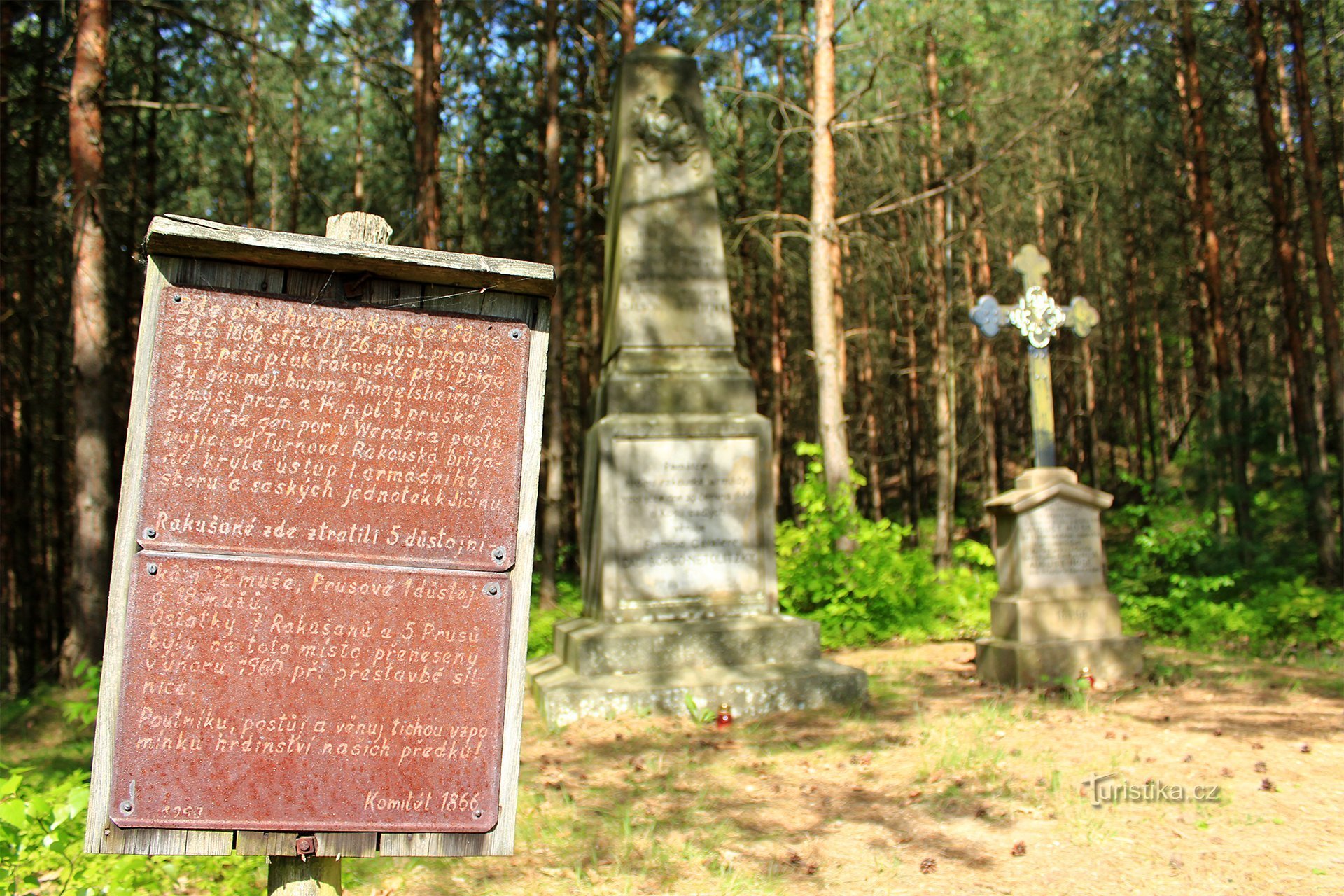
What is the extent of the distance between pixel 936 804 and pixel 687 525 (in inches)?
126

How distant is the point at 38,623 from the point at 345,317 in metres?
17.9

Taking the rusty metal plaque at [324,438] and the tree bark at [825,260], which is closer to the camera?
the rusty metal plaque at [324,438]

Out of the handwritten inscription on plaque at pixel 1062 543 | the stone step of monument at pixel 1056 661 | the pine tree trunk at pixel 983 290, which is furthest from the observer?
the pine tree trunk at pixel 983 290

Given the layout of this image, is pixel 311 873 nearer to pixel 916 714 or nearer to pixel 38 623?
pixel 916 714

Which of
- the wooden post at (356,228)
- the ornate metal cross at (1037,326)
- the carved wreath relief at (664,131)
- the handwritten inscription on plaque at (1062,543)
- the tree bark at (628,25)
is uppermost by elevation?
the tree bark at (628,25)

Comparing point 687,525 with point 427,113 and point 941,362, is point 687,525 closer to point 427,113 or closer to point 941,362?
point 427,113

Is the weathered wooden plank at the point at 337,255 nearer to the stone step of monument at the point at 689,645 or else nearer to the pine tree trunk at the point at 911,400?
the stone step of monument at the point at 689,645

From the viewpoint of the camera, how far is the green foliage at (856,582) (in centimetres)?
1041

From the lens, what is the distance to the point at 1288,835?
4.09 meters

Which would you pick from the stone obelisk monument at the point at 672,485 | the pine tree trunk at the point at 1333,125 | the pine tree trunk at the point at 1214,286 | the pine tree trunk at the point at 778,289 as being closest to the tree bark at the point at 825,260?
the stone obelisk monument at the point at 672,485

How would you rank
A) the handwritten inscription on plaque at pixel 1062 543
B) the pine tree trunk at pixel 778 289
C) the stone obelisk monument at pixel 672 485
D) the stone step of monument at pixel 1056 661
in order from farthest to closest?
the pine tree trunk at pixel 778 289 → the handwritten inscription on plaque at pixel 1062 543 → the stone step of monument at pixel 1056 661 → the stone obelisk monument at pixel 672 485

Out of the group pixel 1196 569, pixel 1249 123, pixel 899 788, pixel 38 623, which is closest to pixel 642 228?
pixel 899 788

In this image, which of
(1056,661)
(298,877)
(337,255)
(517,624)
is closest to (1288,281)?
(1056,661)

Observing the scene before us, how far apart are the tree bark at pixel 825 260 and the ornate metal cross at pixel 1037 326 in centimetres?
314
